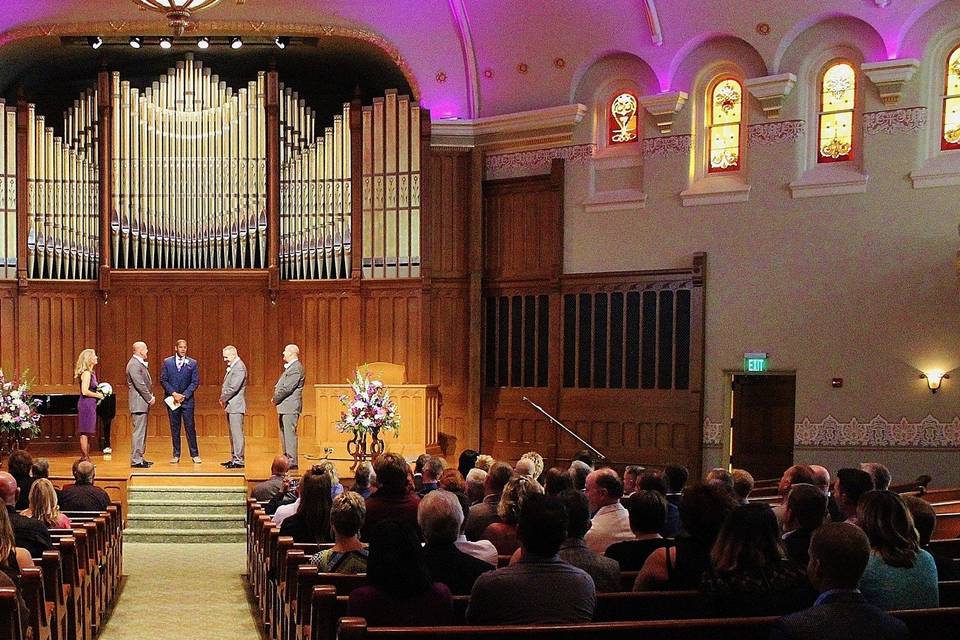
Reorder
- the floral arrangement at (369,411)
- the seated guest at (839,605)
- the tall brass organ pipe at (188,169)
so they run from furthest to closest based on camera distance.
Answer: the tall brass organ pipe at (188,169) → the floral arrangement at (369,411) → the seated guest at (839,605)

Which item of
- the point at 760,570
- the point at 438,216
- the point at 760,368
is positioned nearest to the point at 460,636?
the point at 760,570

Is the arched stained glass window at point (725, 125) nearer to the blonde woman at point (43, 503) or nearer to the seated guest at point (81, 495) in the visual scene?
the seated guest at point (81, 495)

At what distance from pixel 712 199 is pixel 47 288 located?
30.2 ft

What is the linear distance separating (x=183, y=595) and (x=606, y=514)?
416 centimetres

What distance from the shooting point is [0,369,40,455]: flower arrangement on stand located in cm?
1282

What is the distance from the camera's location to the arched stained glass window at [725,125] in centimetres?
1371

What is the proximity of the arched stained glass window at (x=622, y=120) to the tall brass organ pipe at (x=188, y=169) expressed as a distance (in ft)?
16.2

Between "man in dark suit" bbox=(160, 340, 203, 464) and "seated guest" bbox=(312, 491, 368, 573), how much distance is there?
8435 millimetres

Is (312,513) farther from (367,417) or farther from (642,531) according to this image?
(367,417)

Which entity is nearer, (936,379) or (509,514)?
(509,514)

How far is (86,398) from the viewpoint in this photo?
13.3 m

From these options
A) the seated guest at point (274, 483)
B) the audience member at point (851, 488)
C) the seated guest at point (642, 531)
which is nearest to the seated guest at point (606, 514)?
the seated guest at point (642, 531)

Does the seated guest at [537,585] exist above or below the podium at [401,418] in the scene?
above

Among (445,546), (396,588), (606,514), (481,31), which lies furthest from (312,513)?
(481,31)
